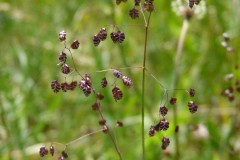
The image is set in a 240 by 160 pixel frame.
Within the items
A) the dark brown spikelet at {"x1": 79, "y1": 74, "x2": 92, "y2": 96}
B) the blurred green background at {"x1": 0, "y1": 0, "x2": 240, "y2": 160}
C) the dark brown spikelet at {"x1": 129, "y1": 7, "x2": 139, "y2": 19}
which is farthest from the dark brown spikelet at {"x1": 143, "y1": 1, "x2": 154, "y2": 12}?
the blurred green background at {"x1": 0, "y1": 0, "x2": 240, "y2": 160}

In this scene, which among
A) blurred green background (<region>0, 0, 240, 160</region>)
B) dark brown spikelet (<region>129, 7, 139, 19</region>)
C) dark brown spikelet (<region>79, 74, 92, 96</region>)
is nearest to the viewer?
dark brown spikelet (<region>79, 74, 92, 96</region>)

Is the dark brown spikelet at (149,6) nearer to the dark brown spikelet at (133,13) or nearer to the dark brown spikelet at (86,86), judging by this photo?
the dark brown spikelet at (133,13)

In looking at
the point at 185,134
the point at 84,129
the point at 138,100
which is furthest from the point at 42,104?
the point at 185,134

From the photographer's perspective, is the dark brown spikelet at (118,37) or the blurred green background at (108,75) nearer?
the dark brown spikelet at (118,37)

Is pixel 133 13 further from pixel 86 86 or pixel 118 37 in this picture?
pixel 86 86

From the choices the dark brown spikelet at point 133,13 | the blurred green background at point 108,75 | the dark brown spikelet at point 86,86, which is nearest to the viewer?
the dark brown spikelet at point 86,86

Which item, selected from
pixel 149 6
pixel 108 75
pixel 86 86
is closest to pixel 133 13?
pixel 149 6

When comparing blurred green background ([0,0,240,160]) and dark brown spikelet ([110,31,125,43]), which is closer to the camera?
dark brown spikelet ([110,31,125,43])

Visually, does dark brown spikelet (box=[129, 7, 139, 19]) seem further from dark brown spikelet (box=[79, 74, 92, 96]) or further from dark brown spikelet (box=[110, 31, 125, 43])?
dark brown spikelet (box=[79, 74, 92, 96])

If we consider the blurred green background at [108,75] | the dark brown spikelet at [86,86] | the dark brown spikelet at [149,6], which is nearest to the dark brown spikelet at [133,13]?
the dark brown spikelet at [149,6]
